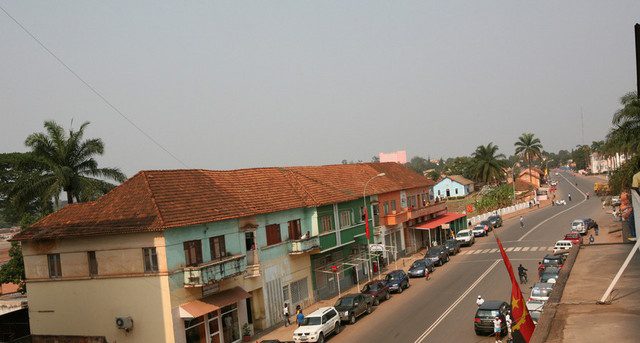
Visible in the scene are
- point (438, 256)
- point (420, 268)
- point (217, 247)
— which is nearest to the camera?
point (217, 247)

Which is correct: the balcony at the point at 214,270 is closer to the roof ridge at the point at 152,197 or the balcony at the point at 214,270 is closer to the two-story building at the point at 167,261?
the two-story building at the point at 167,261

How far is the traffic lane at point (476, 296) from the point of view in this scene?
27438mm

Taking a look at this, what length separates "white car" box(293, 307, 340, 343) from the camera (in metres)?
28.7

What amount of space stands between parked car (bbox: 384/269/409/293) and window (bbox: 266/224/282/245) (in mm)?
8994

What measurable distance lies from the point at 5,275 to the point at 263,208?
59.6ft

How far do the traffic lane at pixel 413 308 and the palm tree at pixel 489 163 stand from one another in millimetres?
58458

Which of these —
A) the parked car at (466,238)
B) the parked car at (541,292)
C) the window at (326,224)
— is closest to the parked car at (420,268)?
the window at (326,224)

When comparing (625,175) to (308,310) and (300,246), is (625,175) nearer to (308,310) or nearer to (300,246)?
(300,246)

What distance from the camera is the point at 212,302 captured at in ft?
95.9

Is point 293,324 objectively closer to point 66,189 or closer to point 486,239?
point 66,189

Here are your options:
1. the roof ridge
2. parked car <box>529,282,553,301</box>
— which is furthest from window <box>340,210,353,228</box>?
the roof ridge

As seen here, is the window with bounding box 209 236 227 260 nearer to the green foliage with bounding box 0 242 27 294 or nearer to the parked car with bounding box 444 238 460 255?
the green foliage with bounding box 0 242 27 294

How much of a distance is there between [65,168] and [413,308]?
81.3 feet

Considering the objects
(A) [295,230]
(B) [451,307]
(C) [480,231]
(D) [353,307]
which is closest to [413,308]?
(B) [451,307]
